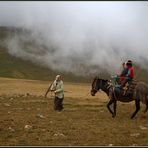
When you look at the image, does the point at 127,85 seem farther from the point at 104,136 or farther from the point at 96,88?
the point at 104,136

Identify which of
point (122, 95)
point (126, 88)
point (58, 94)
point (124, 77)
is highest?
point (124, 77)

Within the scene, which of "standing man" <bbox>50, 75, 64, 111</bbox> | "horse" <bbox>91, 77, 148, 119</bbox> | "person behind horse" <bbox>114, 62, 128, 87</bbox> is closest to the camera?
"horse" <bbox>91, 77, 148, 119</bbox>

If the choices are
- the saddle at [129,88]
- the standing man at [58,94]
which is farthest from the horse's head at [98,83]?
the standing man at [58,94]

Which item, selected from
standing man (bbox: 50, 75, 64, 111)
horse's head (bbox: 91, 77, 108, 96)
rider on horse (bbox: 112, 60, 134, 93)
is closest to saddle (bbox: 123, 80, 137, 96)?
rider on horse (bbox: 112, 60, 134, 93)

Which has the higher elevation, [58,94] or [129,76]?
[129,76]

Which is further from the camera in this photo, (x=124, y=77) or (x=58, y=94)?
(x=58, y=94)

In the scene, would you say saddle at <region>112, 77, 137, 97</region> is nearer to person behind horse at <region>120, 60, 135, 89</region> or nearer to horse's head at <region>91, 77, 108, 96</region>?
person behind horse at <region>120, 60, 135, 89</region>

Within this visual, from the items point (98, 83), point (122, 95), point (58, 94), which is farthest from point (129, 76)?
point (58, 94)

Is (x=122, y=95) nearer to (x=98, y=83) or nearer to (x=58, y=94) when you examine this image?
(x=98, y=83)

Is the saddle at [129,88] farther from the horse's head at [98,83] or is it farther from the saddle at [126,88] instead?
the horse's head at [98,83]

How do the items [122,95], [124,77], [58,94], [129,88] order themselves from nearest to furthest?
[129,88], [124,77], [122,95], [58,94]

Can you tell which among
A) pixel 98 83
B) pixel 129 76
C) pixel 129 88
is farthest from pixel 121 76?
pixel 98 83

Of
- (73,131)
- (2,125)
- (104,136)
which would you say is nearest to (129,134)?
(104,136)

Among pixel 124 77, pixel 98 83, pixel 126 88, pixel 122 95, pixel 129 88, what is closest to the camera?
pixel 129 88
